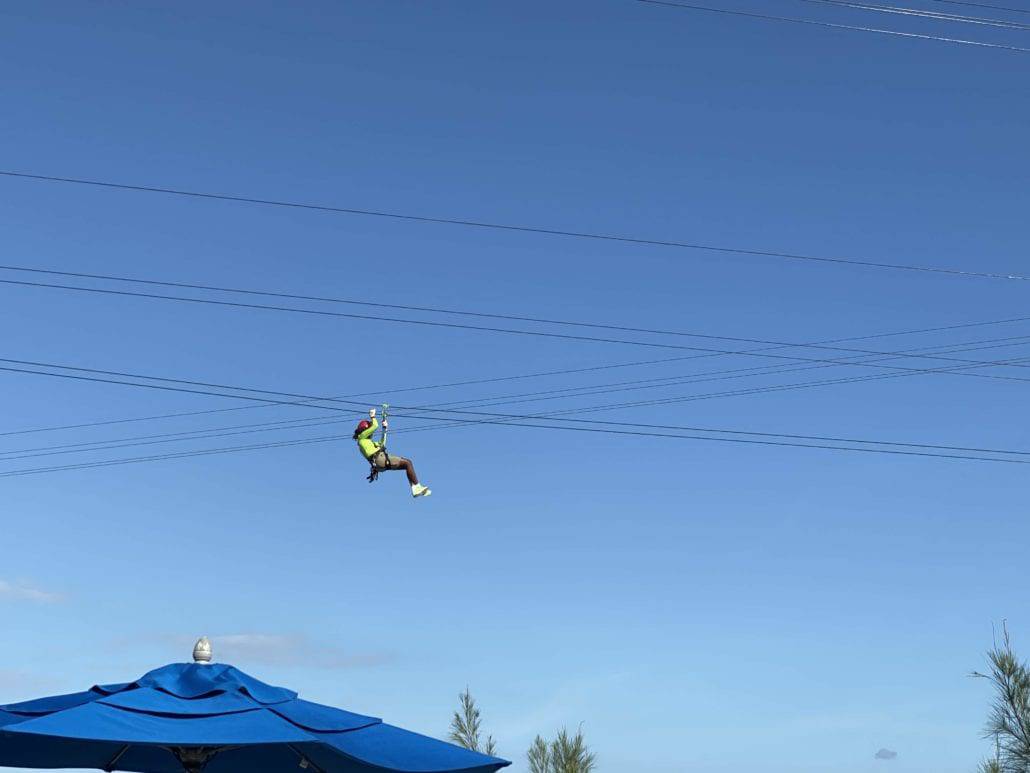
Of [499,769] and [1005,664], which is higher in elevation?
[1005,664]

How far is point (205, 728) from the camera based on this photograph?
870cm

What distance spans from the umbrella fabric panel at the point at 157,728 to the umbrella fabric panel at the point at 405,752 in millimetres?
599

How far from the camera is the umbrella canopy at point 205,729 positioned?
851cm

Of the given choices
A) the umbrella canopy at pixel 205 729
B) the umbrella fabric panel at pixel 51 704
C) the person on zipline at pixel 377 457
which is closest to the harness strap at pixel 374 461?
the person on zipline at pixel 377 457

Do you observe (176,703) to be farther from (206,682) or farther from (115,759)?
(115,759)

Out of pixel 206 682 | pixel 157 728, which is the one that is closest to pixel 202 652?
pixel 206 682

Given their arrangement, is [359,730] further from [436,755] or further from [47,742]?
[47,742]

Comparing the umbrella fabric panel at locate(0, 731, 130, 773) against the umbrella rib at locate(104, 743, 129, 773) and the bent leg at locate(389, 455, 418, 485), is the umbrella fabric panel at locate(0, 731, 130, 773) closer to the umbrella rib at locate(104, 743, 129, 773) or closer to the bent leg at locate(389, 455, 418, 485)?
the umbrella rib at locate(104, 743, 129, 773)

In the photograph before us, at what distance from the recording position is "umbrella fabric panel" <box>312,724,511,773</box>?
9.55 m

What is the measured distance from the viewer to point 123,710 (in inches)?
347

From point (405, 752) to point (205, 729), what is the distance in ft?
A: 6.14

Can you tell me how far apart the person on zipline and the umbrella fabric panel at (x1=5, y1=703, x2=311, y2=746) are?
6.63 m

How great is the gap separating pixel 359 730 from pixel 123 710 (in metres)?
2.09

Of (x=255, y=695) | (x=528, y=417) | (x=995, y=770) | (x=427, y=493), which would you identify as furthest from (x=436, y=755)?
(x=528, y=417)
